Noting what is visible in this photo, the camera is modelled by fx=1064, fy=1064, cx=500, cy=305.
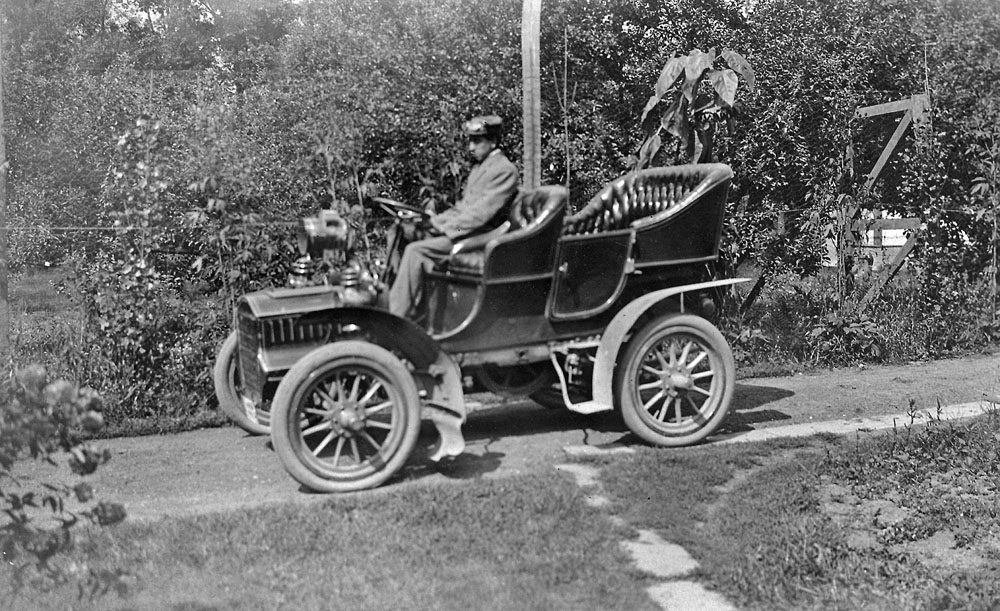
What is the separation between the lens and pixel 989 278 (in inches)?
414

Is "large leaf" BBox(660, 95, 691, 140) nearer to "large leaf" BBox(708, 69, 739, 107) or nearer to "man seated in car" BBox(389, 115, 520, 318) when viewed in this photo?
"large leaf" BBox(708, 69, 739, 107)

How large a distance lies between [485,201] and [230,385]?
2112 millimetres

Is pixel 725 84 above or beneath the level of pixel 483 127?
above

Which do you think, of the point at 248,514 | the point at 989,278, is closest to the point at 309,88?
the point at 248,514

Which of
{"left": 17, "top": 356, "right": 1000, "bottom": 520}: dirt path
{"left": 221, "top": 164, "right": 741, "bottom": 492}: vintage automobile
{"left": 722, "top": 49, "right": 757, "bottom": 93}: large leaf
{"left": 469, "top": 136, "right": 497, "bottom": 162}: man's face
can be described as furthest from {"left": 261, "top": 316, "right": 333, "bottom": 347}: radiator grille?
{"left": 722, "top": 49, "right": 757, "bottom": 93}: large leaf

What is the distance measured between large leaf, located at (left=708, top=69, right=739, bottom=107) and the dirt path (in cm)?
232

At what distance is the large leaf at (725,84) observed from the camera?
8.36 metres

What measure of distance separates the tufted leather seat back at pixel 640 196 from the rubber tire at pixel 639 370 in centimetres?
69

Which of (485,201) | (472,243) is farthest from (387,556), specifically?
(485,201)

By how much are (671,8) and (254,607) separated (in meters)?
9.34

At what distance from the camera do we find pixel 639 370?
641cm

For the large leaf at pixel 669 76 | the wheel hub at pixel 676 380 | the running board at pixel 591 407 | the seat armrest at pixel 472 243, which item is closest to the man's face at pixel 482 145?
the seat armrest at pixel 472 243

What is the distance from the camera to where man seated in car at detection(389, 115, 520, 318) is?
237 inches

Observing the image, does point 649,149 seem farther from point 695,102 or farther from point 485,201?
point 485,201
